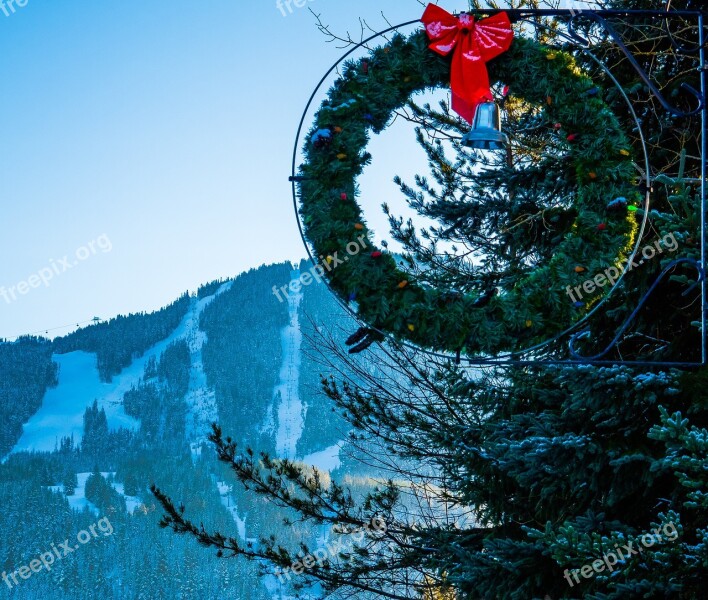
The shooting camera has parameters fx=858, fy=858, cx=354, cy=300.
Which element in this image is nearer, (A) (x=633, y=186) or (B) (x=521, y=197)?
(A) (x=633, y=186)

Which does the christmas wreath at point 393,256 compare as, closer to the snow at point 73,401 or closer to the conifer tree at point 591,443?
the conifer tree at point 591,443

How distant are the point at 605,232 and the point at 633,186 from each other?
0.97 feet

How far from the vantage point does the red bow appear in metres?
3.70

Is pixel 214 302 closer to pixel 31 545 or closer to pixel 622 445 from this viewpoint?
pixel 31 545

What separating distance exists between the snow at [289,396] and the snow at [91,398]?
11.7 metres

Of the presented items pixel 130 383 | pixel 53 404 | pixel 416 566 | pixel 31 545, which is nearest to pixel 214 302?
pixel 130 383

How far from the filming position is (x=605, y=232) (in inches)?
143

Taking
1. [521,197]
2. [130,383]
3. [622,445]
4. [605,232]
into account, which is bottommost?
[622,445]

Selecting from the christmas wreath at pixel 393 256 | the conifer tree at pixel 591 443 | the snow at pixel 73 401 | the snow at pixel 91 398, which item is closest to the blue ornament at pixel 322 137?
the christmas wreath at pixel 393 256

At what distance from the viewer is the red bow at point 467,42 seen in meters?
3.70

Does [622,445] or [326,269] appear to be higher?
[326,269]

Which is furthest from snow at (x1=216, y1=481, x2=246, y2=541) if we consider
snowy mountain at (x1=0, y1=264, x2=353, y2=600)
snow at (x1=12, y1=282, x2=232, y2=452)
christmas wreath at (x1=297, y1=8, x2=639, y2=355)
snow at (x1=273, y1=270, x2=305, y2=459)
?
christmas wreath at (x1=297, y1=8, x2=639, y2=355)

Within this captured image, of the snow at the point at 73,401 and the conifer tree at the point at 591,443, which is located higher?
the snow at the point at 73,401

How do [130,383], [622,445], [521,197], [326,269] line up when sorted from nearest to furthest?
[326,269], [622,445], [521,197], [130,383]
